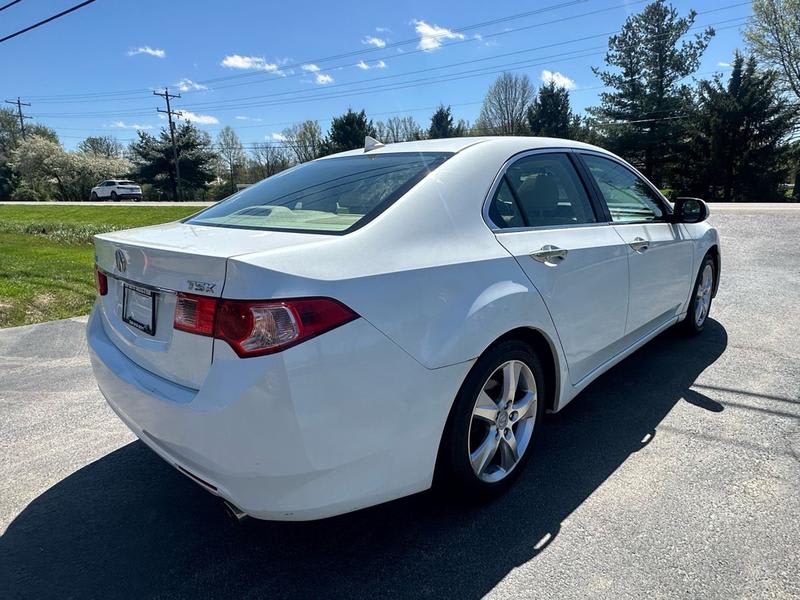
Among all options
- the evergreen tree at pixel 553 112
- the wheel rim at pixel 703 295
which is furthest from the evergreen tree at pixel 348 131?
the wheel rim at pixel 703 295

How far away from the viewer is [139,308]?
217 cm

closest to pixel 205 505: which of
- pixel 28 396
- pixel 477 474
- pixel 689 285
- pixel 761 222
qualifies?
pixel 477 474

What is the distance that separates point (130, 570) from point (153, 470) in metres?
0.80

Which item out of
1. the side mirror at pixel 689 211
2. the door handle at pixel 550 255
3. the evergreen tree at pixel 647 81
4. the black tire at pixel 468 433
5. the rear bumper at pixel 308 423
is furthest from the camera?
the evergreen tree at pixel 647 81

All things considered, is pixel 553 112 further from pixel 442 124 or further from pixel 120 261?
pixel 120 261

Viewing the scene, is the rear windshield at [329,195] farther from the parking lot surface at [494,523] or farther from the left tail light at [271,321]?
the parking lot surface at [494,523]

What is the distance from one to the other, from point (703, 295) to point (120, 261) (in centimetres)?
468

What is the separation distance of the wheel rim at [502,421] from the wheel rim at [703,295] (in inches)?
109

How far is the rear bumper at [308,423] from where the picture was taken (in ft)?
5.49

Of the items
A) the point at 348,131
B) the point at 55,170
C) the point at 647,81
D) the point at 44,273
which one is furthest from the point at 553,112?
the point at 55,170

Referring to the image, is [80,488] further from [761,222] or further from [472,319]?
[761,222]

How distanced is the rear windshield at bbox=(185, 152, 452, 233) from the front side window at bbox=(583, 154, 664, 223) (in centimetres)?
135

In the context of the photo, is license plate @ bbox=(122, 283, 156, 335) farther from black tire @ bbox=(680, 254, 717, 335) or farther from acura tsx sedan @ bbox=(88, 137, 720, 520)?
black tire @ bbox=(680, 254, 717, 335)

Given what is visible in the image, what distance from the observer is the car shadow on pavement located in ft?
6.71
